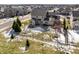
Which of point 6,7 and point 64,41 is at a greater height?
point 6,7

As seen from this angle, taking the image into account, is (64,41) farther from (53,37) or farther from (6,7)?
(6,7)

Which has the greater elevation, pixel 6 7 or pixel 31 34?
pixel 6 7

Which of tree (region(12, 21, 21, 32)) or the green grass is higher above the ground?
tree (region(12, 21, 21, 32))

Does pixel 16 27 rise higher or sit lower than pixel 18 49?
higher

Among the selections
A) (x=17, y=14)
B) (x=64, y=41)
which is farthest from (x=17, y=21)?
(x=64, y=41)

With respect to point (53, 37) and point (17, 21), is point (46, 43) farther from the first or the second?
point (17, 21)

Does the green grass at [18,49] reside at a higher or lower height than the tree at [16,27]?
lower
